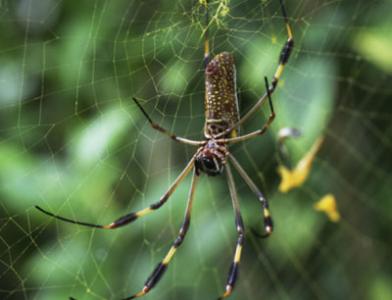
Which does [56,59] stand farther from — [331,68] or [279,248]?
[279,248]

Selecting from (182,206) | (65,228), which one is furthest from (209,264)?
(65,228)

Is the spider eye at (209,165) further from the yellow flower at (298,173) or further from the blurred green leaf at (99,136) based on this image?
the yellow flower at (298,173)

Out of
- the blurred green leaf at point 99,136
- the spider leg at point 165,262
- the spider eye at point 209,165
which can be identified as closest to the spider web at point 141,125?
the blurred green leaf at point 99,136

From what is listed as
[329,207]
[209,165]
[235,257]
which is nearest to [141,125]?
[209,165]

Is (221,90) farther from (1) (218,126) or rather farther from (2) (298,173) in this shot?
(2) (298,173)

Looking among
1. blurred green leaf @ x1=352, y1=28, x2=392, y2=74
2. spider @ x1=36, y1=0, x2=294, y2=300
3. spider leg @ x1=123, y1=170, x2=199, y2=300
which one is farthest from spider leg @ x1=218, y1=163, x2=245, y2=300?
blurred green leaf @ x1=352, y1=28, x2=392, y2=74

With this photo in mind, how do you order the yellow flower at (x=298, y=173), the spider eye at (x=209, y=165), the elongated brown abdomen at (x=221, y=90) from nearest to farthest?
the elongated brown abdomen at (x=221, y=90) < the spider eye at (x=209, y=165) < the yellow flower at (x=298, y=173)

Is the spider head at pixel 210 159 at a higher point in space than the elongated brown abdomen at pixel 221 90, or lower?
lower
